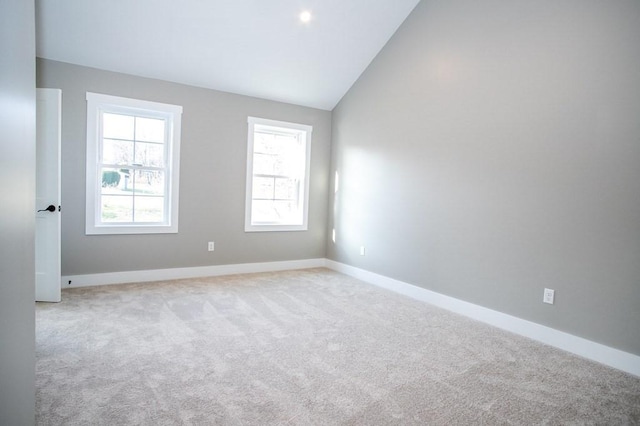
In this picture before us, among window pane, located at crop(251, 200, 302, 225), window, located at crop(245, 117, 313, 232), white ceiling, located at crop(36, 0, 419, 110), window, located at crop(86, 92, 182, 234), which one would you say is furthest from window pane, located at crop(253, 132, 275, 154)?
window, located at crop(86, 92, 182, 234)

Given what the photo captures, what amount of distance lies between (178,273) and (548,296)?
4.13 m

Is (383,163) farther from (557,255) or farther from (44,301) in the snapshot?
(44,301)

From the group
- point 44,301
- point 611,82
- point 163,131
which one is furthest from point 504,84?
point 44,301

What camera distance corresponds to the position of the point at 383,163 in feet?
15.8

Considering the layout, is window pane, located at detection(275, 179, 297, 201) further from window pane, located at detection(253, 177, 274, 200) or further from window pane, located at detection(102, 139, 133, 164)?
window pane, located at detection(102, 139, 133, 164)

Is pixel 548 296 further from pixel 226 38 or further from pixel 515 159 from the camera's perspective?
pixel 226 38

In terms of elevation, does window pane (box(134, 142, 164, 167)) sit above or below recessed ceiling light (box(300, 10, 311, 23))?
below

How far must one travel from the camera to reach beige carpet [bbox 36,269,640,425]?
199 centimetres

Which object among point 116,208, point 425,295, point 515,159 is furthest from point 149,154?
point 515,159

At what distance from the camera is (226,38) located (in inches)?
167

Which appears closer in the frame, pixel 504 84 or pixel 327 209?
pixel 504 84

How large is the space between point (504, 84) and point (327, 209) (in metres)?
3.19

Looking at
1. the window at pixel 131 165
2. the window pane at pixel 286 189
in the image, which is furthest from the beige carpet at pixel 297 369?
the window pane at pixel 286 189

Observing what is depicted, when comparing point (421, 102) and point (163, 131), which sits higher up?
point (421, 102)
